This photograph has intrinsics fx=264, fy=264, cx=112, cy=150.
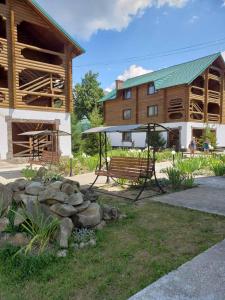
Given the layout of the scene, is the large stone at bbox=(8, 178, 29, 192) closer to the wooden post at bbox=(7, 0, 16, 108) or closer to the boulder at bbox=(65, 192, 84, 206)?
the boulder at bbox=(65, 192, 84, 206)

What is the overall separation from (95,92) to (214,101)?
76.9ft

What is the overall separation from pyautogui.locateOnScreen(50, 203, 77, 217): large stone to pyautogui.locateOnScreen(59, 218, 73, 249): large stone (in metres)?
0.13

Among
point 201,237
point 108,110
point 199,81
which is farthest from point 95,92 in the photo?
point 201,237

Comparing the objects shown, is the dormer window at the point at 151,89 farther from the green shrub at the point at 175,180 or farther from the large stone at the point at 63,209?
the large stone at the point at 63,209

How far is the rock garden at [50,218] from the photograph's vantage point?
3867 millimetres

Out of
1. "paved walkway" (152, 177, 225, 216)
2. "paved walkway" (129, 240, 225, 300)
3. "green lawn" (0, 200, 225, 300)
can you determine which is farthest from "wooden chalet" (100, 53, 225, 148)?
"paved walkway" (129, 240, 225, 300)

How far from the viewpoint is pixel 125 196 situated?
285 inches

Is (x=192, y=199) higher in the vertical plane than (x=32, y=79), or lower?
lower

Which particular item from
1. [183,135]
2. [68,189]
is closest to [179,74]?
[183,135]

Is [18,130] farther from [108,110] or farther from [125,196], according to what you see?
[108,110]

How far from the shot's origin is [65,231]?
13.3 ft

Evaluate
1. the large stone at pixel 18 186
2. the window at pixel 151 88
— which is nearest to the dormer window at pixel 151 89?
the window at pixel 151 88

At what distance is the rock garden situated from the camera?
3867 mm

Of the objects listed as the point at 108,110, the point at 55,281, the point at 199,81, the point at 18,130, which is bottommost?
the point at 55,281
